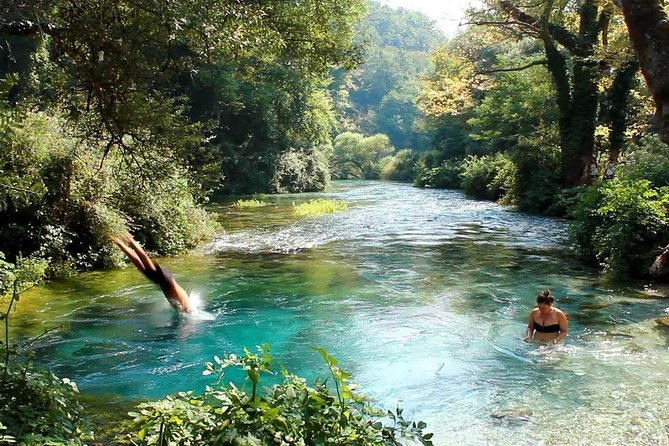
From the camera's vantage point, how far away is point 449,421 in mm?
6121

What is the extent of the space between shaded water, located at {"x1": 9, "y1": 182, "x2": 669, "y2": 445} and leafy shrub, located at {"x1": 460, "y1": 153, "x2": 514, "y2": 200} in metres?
15.2

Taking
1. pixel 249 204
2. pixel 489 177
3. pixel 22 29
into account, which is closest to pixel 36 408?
pixel 22 29

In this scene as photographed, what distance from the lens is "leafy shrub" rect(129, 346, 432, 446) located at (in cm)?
333

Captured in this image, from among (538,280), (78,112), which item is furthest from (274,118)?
(78,112)

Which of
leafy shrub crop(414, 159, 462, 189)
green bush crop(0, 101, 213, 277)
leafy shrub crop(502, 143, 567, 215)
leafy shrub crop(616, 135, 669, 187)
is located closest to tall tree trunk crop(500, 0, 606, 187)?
leafy shrub crop(502, 143, 567, 215)

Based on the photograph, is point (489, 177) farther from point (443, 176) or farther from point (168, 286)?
point (168, 286)

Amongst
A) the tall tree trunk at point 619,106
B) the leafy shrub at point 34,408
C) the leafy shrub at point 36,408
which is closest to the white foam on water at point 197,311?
the leafy shrub at point 34,408

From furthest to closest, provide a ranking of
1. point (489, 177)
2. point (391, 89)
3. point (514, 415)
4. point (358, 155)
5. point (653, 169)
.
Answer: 1. point (391, 89)
2. point (358, 155)
3. point (489, 177)
4. point (653, 169)
5. point (514, 415)

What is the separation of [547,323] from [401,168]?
6066cm

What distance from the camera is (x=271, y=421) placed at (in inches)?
133

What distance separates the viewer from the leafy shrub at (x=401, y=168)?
66.2m

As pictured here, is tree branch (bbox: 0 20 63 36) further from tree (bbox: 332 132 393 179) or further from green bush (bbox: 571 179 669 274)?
tree (bbox: 332 132 393 179)

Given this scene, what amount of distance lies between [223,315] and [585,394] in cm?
608

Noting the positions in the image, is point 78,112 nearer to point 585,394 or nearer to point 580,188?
point 585,394
